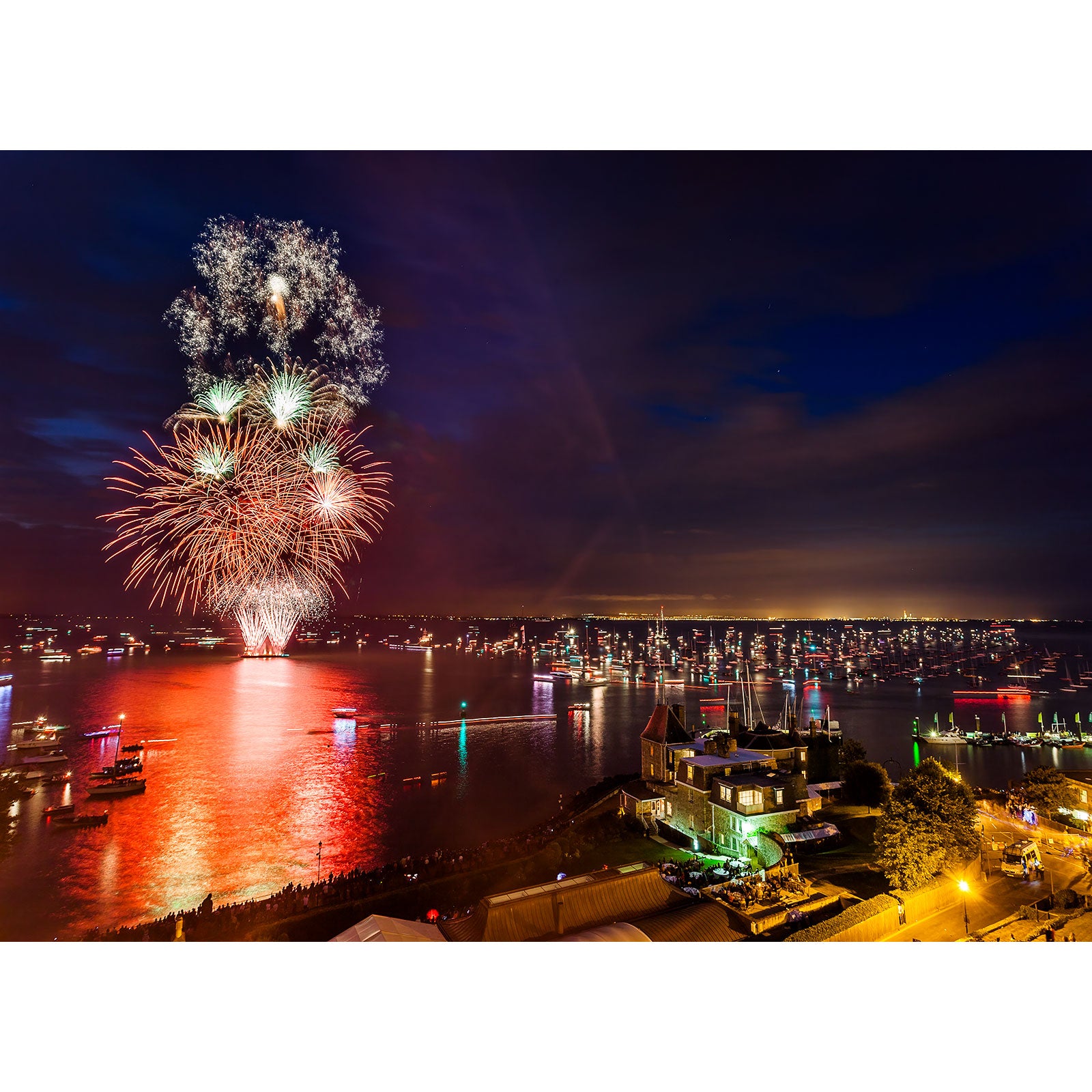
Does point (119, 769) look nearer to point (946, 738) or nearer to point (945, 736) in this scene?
point (946, 738)

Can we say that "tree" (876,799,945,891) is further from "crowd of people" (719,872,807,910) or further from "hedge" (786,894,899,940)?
"crowd of people" (719,872,807,910)

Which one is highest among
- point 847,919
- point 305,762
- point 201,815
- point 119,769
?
point 847,919

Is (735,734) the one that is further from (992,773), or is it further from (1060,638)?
(1060,638)

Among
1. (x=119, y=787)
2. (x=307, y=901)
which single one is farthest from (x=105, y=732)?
A: (x=307, y=901)

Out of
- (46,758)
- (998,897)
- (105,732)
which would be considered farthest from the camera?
(105,732)

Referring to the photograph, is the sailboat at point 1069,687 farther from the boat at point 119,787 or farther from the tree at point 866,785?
the boat at point 119,787
